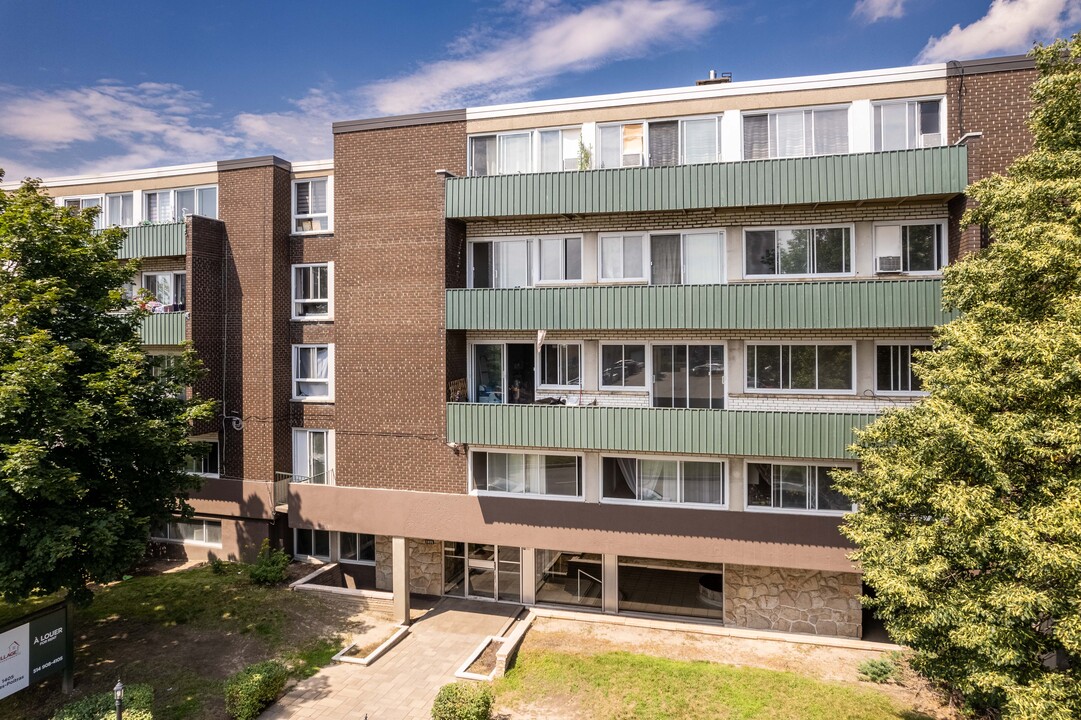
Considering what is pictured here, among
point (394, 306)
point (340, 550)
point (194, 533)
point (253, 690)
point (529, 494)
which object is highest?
point (394, 306)

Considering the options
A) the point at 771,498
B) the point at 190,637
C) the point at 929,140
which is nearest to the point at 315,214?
the point at 190,637

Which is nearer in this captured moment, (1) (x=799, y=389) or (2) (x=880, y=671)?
(2) (x=880, y=671)

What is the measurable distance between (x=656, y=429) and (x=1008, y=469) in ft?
22.5

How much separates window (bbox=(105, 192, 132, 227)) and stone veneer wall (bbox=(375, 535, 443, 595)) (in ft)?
48.8

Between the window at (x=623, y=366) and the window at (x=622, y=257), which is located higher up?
the window at (x=622, y=257)

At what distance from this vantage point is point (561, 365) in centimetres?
1612

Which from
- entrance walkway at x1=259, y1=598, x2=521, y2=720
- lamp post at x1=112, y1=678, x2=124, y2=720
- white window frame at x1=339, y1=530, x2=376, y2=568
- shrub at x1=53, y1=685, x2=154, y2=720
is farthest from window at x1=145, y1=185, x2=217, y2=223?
entrance walkway at x1=259, y1=598, x2=521, y2=720

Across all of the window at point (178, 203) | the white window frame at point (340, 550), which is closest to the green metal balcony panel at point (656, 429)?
the white window frame at point (340, 550)

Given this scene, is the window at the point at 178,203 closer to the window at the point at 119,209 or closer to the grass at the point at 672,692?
the window at the point at 119,209

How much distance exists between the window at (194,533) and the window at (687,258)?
17.5 meters

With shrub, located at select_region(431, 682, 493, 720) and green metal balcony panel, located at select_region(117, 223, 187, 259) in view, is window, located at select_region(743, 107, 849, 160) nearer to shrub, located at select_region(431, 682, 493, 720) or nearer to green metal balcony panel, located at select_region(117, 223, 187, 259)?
shrub, located at select_region(431, 682, 493, 720)

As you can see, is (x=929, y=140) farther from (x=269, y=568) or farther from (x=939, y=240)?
(x=269, y=568)

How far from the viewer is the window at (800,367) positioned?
566 inches

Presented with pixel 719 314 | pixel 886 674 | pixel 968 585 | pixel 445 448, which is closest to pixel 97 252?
pixel 445 448
